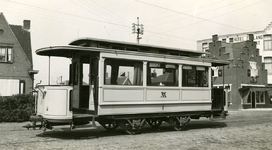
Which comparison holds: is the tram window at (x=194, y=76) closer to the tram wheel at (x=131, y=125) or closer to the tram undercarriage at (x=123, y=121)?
the tram undercarriage at (x=123, y=121)

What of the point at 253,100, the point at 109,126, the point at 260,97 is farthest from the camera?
the point at 260,97

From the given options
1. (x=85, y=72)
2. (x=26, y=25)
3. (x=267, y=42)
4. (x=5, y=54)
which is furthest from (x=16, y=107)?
(x=267, y=42)

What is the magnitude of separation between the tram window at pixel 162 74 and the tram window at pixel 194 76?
1.64ft

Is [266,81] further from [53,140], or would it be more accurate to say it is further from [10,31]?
[53,140]

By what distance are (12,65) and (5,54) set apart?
3.61ft

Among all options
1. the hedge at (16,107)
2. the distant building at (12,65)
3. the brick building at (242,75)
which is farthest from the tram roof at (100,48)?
the brick building at (242,75)

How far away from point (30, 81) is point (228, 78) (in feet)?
69.2

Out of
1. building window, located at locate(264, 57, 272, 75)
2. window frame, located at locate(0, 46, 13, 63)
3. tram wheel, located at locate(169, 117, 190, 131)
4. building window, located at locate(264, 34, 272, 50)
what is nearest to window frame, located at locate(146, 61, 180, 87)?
tram wheel, located at locate(169, 117, 190, 131)

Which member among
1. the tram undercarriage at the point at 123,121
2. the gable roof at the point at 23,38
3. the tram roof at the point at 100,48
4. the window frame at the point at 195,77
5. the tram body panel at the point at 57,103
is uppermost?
the gable roof at the point at 23,38

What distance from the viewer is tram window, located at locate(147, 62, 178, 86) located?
35.8ft

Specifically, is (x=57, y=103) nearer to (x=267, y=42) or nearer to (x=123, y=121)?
(x=123, y=121)

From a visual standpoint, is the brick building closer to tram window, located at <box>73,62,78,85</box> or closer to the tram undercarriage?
the tram undercarriage

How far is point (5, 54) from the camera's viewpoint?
2445cm

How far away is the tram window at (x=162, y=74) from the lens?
10.9 m
